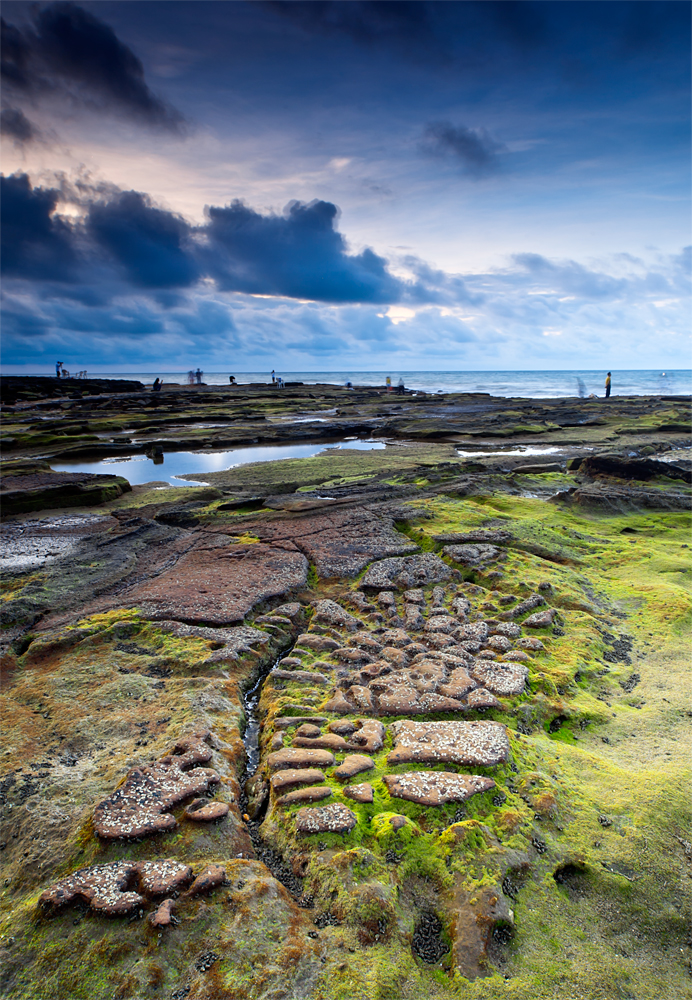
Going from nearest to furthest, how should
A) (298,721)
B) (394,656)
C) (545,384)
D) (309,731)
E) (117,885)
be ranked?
(117,885), (309,731), (298,721), (394,656), (545,384)

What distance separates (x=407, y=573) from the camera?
4.59m

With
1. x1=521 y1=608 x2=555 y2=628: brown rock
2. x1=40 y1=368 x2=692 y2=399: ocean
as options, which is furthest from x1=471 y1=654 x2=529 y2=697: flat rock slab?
x1=40 y1=368 x2=692 y2=399: ocean

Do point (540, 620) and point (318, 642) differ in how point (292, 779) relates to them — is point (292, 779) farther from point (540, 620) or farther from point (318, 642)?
point (540, 620)

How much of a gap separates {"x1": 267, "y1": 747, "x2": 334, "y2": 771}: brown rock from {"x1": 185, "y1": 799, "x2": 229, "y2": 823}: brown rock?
0.99 ft

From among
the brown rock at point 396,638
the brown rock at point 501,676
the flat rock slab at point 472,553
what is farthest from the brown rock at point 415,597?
the brown rock at point 501,676

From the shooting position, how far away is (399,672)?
3.05 m

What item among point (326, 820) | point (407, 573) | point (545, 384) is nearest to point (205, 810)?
point (326, 820)

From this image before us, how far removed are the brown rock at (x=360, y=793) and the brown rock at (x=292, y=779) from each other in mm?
156

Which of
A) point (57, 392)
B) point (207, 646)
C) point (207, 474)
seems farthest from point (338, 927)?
point (57, 392)

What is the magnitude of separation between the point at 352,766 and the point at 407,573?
7.80 ft

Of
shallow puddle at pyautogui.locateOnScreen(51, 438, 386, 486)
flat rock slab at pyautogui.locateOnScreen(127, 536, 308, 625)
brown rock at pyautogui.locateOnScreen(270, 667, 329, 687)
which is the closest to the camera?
brown rock at pyautogui.locateOnScreen(270, 667, 329, 687)

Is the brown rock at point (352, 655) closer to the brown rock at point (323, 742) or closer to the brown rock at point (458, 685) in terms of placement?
the brown rock at point (458, 685)

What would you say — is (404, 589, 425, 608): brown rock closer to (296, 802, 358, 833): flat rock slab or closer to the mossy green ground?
the mossy green ground

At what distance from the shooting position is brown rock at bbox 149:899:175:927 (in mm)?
1670
